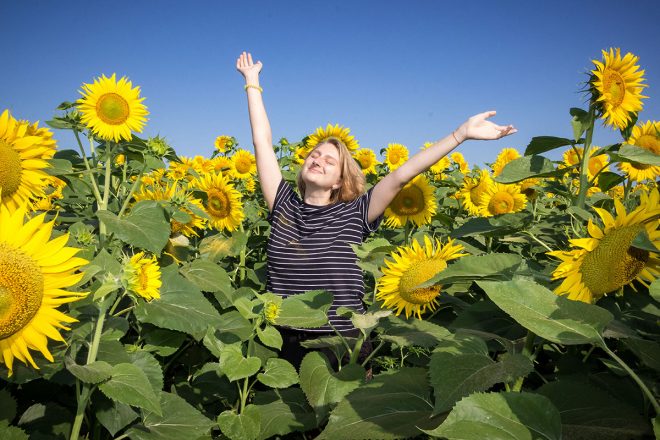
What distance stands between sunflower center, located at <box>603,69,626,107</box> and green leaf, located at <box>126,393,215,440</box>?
2.24 metres

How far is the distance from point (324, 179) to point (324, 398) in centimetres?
229

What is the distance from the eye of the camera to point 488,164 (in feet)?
22.7

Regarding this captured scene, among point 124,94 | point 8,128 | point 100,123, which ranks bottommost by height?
point 8,128

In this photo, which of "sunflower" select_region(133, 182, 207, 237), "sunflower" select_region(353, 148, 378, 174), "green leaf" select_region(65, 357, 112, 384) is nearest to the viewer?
"green leaf" select_region(65, 357, 112, 384)

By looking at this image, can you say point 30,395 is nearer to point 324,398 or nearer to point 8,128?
point 8,128

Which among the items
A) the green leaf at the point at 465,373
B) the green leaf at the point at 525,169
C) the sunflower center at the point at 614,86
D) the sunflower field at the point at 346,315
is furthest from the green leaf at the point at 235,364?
the sunflower center at the point at 614,86

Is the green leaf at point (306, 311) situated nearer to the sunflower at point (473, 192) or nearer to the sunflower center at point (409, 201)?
the sunflower center at point (409, 201)

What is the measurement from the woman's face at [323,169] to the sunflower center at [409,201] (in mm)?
504

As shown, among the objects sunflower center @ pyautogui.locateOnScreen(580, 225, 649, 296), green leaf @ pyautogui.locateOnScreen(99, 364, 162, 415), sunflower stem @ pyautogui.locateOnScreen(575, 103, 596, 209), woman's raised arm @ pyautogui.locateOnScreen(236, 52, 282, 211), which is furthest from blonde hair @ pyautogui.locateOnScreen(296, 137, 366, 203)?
sunflower center @ pyautogui.locateOnScreen(580, 225, 649, 296)

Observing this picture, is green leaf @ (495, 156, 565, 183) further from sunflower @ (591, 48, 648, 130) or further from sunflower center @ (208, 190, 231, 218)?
sunflower center @ (208, 190, 231, 218)

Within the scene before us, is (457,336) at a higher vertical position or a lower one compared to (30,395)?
higher

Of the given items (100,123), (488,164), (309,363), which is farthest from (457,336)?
(488,164)

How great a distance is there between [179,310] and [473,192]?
147 inches

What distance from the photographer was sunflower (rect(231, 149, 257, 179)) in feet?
21.0
